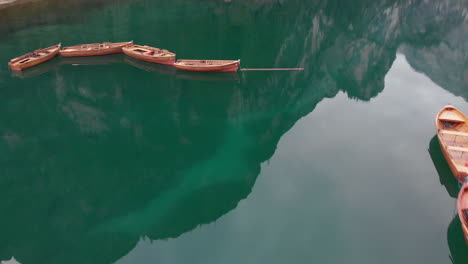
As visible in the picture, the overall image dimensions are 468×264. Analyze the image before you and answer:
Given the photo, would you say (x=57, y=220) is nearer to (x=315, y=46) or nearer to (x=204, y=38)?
(x=204, y=38)

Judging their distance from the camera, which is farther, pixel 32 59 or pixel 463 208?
pixel 32 59

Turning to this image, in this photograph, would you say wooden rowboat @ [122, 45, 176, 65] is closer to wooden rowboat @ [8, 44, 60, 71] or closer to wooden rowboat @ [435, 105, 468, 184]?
wooden rowboat @ [8, 44, 60, 71]

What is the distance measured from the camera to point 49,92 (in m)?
50.7

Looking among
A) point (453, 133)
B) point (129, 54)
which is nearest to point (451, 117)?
point (453, 133)

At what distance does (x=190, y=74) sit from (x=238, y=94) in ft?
33.7

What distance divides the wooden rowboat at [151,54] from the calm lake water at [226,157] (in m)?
1.65

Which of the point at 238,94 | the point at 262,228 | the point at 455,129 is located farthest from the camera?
the point at 238,94

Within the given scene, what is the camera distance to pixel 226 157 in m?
39.4

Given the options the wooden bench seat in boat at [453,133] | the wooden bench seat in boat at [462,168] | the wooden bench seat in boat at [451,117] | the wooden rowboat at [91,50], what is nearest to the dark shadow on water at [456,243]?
the wooden bench seat in boat at [462,168]

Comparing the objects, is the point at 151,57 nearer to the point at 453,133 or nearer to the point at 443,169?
the point at 453,133

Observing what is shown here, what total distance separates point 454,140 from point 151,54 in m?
47.0

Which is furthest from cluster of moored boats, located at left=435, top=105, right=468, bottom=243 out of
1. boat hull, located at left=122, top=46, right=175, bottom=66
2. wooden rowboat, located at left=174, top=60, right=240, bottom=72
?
boat hull, located at left=122, top=46, right=175, bottom=66

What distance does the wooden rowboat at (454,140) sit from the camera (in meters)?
31.2

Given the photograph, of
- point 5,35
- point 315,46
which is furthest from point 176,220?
point 5,35
